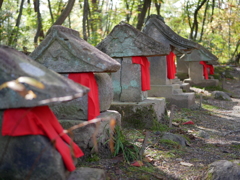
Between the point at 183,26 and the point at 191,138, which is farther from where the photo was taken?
the point at 183,26

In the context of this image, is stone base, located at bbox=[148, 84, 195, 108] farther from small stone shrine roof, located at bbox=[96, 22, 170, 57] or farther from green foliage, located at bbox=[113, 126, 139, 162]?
green foliage, located at bbox=[113, 126, 139, 162]

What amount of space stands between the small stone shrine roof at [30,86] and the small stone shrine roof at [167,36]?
7.51 metres

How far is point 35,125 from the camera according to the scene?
2.91 m

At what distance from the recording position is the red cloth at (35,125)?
9.38 ft

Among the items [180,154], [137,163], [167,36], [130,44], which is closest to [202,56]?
[167,36]

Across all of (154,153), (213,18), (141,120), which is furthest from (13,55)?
(213,18)

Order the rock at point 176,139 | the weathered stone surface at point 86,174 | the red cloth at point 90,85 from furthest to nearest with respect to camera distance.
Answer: the rock at point 176,139
the red cloth at point 90,85
the weathered stone surface at point 86,174

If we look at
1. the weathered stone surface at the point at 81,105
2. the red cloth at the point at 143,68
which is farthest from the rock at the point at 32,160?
the red cloth at the point at 143,68

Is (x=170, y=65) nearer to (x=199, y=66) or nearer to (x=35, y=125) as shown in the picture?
(x=199, y=66)

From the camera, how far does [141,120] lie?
277 inches

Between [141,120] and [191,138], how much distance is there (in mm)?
1207

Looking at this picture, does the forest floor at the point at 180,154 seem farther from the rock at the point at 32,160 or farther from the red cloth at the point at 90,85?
the rock at the point at 32,160

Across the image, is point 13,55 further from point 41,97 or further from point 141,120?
point 141,120

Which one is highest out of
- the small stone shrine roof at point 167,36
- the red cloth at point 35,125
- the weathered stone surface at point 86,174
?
the small stone shrine roof at point 167,36
